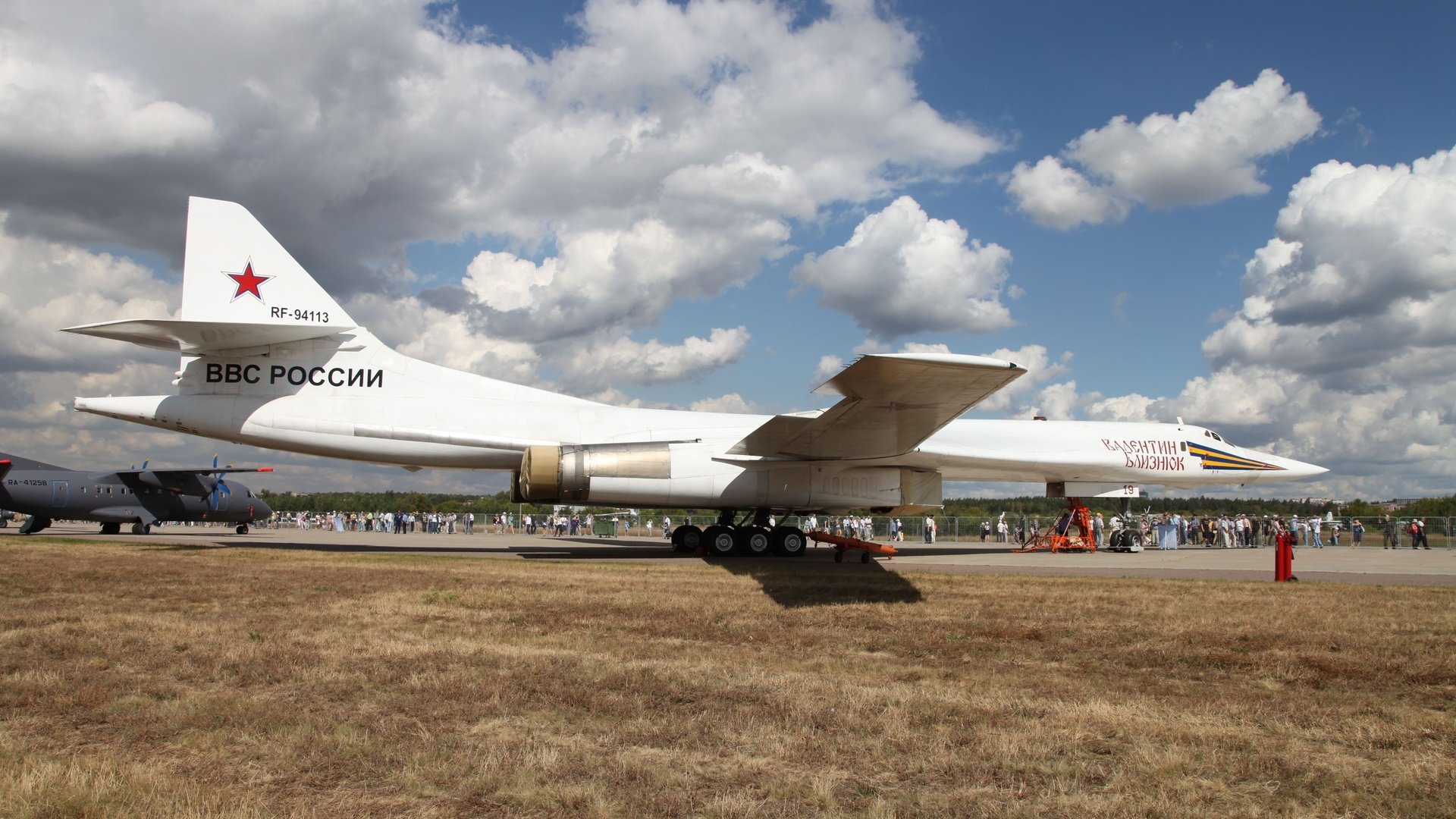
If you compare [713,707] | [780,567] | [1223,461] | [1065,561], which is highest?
[1223,461]

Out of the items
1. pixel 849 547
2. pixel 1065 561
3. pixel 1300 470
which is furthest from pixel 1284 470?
pixel 849 547

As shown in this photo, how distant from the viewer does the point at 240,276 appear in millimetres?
16312

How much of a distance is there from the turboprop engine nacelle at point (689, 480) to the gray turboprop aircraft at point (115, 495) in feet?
47.4

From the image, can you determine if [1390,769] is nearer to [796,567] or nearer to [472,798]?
[472,798]

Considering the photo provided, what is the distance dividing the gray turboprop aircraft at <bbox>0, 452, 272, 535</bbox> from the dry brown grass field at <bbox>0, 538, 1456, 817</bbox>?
19.5 metres

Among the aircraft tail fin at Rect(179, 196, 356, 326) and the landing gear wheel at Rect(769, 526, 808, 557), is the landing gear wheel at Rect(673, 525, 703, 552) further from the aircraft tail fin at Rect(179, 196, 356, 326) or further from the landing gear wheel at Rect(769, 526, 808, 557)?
the aircraft tail fin at Rect(179, 196, 356, 326)

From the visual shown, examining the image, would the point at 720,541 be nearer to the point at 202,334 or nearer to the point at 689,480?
the point at 689,480

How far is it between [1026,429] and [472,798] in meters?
18.8

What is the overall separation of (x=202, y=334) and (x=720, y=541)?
395 inches

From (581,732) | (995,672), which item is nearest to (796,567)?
(995,672)

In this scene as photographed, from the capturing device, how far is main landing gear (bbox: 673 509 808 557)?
1695 cm

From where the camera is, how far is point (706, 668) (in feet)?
18.4

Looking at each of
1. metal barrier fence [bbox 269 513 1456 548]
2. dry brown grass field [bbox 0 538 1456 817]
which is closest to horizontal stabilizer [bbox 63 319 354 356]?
dry brown grass field [bbox 0 538 1456 817]

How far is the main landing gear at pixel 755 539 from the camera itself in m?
17.0
